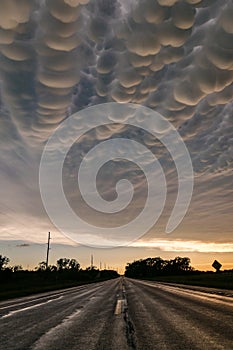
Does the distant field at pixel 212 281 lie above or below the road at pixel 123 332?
above

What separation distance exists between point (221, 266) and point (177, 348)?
145ft

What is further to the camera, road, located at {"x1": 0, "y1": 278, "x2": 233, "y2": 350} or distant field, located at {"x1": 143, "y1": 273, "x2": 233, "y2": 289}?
distant field, located at {"x1": 143, "y1": 273, "x2": 233, "y2": 289}

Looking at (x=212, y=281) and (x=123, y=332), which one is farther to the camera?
(x=212, y=281)

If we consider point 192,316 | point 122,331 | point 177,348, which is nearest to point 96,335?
point 122,331

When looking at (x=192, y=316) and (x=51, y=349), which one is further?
(x=192, y=316)

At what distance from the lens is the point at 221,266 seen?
4716cm

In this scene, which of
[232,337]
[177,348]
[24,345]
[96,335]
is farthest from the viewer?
[96,335]

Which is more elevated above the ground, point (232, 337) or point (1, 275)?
point (1, 275)

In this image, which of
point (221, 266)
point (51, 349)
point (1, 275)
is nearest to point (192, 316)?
point (51, 349)

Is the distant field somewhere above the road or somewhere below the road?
above

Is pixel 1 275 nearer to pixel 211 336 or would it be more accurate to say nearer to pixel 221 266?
pixel 221 266

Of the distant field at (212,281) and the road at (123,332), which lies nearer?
the road at (123,332)

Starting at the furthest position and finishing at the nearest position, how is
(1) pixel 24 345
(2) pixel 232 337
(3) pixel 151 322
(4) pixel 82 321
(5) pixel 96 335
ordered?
(4) pixel 82 321 → (3) pixel 151 322 → (5) pixel 96 335 → (2) pixel 232 337 → (1) pixel 24 345

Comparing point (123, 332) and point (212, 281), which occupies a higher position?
point (212, 281)
